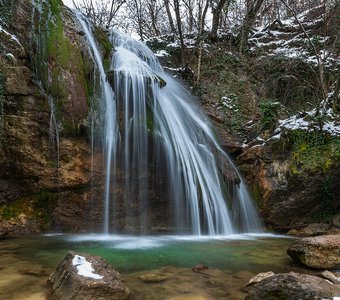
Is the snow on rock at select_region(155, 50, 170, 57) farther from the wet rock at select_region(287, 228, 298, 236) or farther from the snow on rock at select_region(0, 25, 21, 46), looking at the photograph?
the wet rock at select_region(287, 228, 298, 236)

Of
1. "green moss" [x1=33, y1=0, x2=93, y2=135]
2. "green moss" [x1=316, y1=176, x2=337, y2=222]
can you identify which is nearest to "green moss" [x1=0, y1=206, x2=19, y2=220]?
"green moss" [x1=33, y1=0, x2=93, y2=135]

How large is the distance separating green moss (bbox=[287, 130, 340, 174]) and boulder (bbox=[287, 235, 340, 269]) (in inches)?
156

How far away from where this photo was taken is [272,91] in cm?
1257

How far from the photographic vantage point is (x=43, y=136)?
261 inches

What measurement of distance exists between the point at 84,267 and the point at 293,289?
1.85 meters

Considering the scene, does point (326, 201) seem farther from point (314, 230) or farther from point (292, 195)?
point (314, 230)

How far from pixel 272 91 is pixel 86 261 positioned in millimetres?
10914

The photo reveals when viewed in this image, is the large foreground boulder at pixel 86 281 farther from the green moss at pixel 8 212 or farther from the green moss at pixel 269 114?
the green moss at pixel 269 114

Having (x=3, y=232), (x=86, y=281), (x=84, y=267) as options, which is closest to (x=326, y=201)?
(x=84, y=267)

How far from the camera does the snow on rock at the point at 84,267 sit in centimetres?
303

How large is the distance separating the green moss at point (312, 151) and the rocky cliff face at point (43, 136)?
478 centimetres

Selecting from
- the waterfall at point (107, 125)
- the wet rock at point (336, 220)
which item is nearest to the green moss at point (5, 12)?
the waterfall at point (107, 125)

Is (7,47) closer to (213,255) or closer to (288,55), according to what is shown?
(213,255)

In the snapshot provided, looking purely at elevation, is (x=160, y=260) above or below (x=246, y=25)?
below
